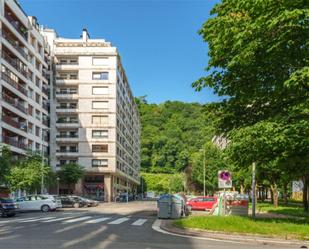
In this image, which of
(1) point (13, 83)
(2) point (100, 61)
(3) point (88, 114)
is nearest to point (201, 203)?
(1) point (13, 83)

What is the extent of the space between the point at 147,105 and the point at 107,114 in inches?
2881

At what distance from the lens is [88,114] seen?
81250 mm

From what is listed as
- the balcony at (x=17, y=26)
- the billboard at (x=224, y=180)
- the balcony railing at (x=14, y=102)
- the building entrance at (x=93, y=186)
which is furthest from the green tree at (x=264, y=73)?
the building entrance at (x=93, y=186)

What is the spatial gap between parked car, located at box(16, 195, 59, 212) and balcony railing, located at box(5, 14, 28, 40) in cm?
2816

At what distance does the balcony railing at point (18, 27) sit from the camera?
5988cm

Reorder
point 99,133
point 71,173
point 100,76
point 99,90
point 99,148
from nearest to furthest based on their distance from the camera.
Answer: point 71,173 → point 99,148 → point 99,133 → point 99,90 → point 100,76

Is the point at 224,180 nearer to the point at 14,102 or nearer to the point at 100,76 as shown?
the point at 14,102

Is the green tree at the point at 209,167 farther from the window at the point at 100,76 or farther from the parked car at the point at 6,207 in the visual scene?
the parked car at the point at 6,207

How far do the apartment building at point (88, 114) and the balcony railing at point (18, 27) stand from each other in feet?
55.9

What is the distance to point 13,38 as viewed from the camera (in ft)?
203

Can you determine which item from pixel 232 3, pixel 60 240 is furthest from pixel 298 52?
pixel 60 240

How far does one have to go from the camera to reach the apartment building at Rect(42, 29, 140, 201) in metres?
80.1

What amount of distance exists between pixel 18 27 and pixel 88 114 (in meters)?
22.5

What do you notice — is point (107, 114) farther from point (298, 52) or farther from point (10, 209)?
point (298, 52)
